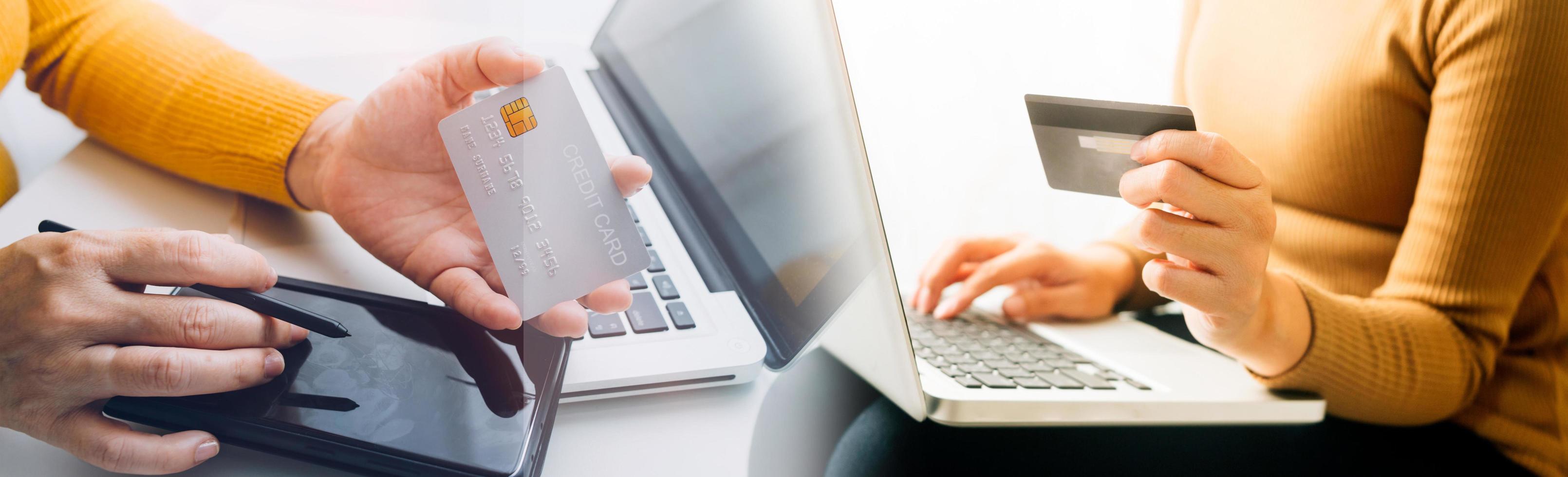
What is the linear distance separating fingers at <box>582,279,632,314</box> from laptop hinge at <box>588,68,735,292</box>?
0.24ft

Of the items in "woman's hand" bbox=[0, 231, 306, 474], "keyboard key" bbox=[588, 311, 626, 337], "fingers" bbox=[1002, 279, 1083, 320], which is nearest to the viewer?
"woman's hand" bbox=[0, 231, 306, 474]

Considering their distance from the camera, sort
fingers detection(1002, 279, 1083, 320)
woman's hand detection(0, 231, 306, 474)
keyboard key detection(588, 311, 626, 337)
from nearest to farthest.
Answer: woman's hand detection(0, 231, 306, 474) → keyboard key detection(588, 311, 626, 337) → fingers detection(1002, 279, 1083, 320)

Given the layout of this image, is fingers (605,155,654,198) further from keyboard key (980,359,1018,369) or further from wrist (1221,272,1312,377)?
wrist (1221,272,1312,377)

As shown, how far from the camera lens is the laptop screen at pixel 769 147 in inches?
10.6

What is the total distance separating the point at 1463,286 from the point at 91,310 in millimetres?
700

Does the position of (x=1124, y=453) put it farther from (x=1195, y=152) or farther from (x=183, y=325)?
(x=183, y=325)

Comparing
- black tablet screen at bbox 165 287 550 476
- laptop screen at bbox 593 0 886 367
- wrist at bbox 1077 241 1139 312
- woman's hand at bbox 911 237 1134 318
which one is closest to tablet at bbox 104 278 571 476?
black tablet screen at bbox 165 287 550 476

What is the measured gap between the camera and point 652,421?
1.03 ft

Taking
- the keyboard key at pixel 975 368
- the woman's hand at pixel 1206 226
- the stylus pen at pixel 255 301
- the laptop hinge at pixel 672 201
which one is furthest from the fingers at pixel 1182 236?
the stylus pen at pixel 255 301

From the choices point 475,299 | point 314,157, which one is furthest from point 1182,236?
point 314,157

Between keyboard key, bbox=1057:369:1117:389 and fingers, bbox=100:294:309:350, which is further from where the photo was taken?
keyboard key, bbox=1057:369:1117:389

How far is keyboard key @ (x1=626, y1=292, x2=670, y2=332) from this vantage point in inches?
13.5

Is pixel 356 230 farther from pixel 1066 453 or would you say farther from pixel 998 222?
pixel 998 222

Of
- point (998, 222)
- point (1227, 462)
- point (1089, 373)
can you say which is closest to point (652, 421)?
point (1089, 373)
